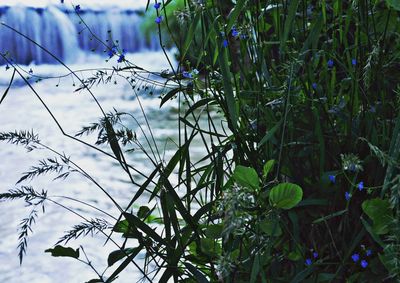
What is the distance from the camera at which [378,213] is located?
4.17 feet

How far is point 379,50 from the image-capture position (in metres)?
1.41

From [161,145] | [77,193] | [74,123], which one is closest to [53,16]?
[74,123]

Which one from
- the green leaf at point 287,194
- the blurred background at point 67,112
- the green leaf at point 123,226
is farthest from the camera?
the blurred background at point 67,112

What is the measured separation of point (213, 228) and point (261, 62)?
31cm

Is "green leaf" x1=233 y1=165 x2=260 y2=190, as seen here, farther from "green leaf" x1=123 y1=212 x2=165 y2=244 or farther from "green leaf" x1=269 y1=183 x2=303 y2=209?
"green leaf" x1=123 y1=212 x2=165 y2=244

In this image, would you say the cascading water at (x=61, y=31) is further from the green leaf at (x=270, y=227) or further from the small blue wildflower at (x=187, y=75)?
the green leaf at (x=270, y=227)

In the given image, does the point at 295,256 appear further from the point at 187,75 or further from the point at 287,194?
the point at 187,75

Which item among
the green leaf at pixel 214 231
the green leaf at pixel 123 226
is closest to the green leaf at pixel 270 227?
the green leaf at pixel 214 231

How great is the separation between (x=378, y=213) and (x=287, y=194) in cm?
15

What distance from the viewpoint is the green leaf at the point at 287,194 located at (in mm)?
1247

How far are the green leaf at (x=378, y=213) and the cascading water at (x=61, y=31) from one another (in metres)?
6.10

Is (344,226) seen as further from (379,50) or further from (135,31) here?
(135,31)

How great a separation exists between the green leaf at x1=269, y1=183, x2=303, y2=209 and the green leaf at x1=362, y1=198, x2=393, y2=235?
0.36 feet

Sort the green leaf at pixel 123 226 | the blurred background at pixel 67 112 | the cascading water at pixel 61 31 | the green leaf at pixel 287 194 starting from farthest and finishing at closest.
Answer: the cascading water at pixel 61 31 → the blurred background at pixel 67 112 → the green leaf at pixel 123 226 → the green leaf at pixel 287 194
